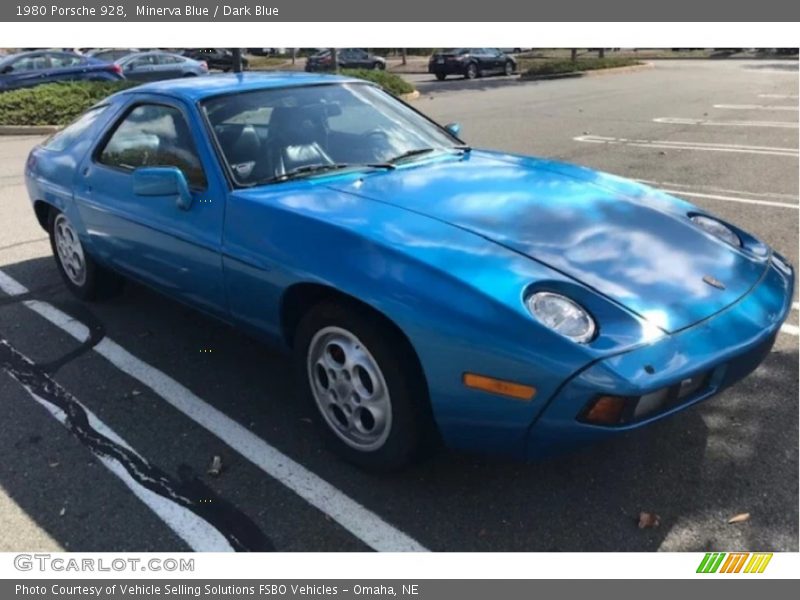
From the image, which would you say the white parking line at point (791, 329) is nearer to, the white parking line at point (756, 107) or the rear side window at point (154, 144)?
the rear side window at point (154, 144)

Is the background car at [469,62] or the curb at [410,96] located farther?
the background car at [469,62]

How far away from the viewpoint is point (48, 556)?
→ 244 cm

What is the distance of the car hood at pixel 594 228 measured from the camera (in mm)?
2451

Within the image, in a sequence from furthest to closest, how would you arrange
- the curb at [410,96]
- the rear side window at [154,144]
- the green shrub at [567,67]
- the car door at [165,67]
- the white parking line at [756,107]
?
1. the green shrub at [567,67]
2. the car door at [165,67]
3. the curb at [410,96]
4. the white parking line at [756,107]
5. the rear side window at [154,144]

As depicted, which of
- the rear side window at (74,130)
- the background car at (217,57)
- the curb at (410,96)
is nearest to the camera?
the rear side window at (74,130)

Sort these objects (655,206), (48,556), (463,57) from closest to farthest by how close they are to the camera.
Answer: (48,556) → (655,206) → (463,57)

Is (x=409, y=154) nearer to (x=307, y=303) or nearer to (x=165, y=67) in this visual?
(x=307, y=303)

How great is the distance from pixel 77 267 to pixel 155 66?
18.1 meters

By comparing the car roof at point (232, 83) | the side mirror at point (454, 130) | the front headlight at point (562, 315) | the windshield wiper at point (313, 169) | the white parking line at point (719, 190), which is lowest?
the white parking line at point (719, 190)

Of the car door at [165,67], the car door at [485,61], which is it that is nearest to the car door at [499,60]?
the car door at [485,61]

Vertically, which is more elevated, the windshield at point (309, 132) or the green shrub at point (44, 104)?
the windshield at point (309, 132)

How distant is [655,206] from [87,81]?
16.0 m

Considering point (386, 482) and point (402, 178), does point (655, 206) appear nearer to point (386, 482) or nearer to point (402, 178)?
point (402, 178)

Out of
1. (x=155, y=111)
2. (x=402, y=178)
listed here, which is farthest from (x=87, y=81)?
(x=402, y=178)
